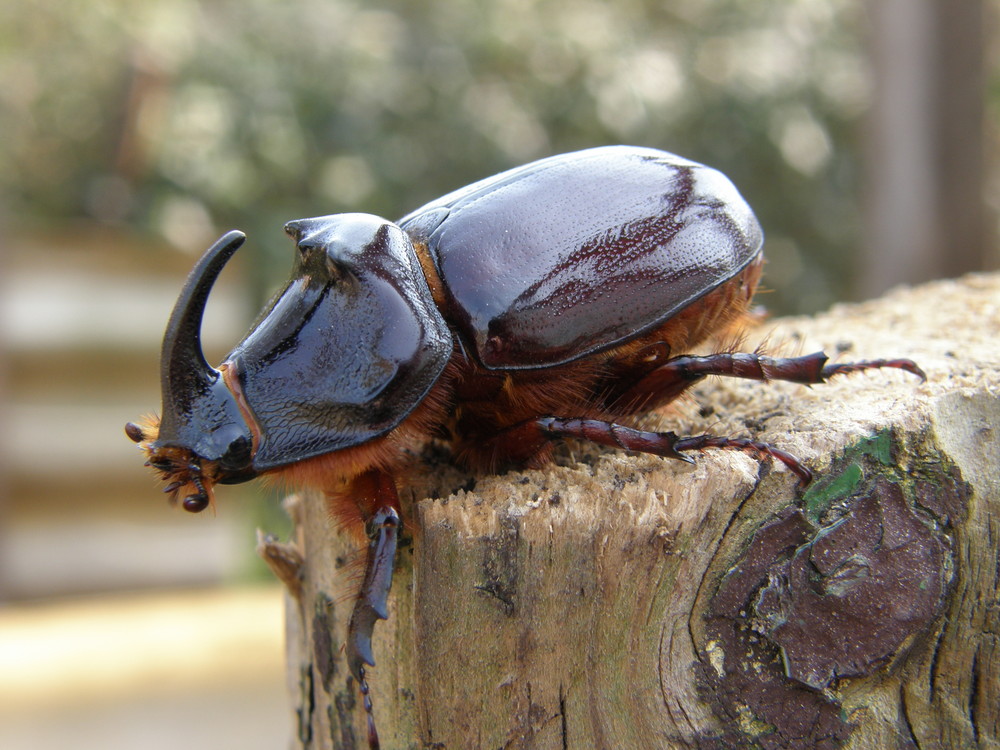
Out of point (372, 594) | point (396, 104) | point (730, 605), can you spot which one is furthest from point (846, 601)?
point (396, 104)

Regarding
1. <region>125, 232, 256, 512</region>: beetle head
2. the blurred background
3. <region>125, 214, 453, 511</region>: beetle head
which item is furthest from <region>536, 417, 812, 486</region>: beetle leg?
the blurred background

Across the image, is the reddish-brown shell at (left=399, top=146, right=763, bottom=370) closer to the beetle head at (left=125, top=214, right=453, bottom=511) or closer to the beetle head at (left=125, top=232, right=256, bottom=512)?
the beetle head at (left=125, top=214, right=453, bottom=511)

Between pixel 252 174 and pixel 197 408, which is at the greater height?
pixel 197 408

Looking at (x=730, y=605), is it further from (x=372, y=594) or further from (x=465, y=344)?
(x=465, y=344)

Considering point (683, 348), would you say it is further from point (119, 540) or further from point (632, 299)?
point (119, 540)

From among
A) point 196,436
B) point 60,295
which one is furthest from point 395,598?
point 60,295
